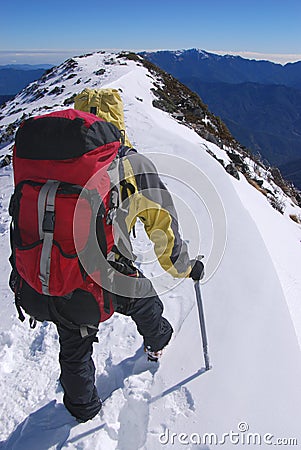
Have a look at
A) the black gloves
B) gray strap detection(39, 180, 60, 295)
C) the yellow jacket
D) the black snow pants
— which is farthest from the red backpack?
the black gloves

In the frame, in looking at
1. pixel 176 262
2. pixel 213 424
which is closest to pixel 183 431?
pixel 213 424

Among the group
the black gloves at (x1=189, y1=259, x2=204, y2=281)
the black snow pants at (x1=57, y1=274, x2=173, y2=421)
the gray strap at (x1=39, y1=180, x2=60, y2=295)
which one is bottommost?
the black snow pants at (x1=57, y1=274, x2=173, y2=421)

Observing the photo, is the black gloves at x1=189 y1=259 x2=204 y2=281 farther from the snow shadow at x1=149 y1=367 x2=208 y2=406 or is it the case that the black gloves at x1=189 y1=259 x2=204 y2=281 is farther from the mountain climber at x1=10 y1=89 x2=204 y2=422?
the snow shadow at x1=149 y1=367 x2=208 y2=406

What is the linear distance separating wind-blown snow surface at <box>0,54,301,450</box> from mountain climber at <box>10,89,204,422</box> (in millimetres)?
279

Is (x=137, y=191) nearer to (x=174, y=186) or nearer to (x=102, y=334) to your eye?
(x=102, y=334)

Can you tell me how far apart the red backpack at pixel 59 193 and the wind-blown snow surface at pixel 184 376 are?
4.16 feet

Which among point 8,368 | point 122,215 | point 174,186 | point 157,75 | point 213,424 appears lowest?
point 8,368

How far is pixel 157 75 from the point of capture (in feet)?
96.2

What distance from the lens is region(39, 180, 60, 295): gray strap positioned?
176 centimetres

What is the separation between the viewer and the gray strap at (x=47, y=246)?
5.77ft

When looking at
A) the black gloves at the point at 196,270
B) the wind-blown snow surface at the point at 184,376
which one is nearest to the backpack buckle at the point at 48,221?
the black gloves at the point at 196,270

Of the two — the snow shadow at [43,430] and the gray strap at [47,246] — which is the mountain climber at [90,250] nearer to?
the gray strap at [47,246]

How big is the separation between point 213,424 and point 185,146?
7.76m

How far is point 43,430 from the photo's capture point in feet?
8.55
